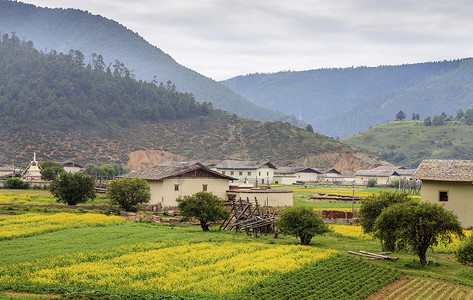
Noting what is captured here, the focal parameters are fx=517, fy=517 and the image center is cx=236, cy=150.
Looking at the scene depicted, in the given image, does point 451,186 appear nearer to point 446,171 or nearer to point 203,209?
point 446,171

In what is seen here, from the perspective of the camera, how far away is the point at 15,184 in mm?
85688

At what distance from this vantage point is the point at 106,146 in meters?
171

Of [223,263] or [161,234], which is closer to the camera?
[223,263]

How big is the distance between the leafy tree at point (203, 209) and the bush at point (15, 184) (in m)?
52.1

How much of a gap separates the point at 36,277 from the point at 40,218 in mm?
23064

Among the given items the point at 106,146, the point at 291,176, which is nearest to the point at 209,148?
the point at 106,146

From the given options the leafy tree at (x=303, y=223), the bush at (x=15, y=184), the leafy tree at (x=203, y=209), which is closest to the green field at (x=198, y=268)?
the leafy tree at (x=303, y=223)

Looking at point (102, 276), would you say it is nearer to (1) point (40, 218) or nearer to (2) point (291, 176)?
(1) point (40, 218)

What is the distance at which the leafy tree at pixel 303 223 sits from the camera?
119 ft

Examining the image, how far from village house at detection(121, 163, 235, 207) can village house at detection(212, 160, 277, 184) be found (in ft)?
200

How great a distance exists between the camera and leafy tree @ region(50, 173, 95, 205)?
59.5m

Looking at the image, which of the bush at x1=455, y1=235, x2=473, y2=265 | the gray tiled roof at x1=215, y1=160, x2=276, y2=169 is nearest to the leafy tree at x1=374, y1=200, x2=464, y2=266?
the bush at x1=455, y1=235, x2=473, y2=265

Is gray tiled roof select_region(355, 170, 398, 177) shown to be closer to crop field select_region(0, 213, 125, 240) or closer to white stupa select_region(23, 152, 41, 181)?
white stupa select_region(23, 152, 41, 181)

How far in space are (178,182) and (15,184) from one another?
3820 cm
